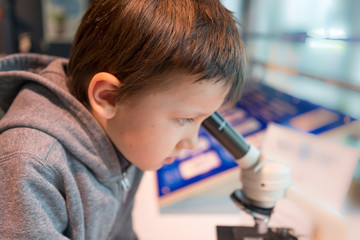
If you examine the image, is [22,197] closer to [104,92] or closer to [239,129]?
[104,92]

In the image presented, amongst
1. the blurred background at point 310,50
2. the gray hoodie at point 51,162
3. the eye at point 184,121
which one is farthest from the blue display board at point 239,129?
the eye at point 184,121

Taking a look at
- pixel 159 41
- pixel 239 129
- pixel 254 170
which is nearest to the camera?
Answer: pixel 159 41

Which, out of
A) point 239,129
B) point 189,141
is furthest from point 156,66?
point 239,129

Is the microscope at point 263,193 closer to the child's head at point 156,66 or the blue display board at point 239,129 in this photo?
the child's head at point 156,66

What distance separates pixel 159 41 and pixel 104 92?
0.36ft

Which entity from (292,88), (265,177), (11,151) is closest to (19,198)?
(11,151)

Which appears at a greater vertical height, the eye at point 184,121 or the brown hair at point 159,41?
the brown hair at point 159,41

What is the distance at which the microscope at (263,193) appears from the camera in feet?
1.55

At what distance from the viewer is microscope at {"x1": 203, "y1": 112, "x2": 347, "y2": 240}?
47 centimetres

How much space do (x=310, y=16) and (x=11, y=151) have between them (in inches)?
30.0

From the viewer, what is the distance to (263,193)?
18.6 inches

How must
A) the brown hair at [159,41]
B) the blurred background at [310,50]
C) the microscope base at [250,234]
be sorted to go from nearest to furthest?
the brown hair at [159,41] < the microscope base at [250,234] < the blurred background at [310,50]

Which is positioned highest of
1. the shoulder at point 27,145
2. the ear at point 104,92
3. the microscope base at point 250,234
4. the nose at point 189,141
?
the ear at point 104,92

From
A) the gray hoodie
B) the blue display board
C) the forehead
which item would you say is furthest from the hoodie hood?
the blue display board
